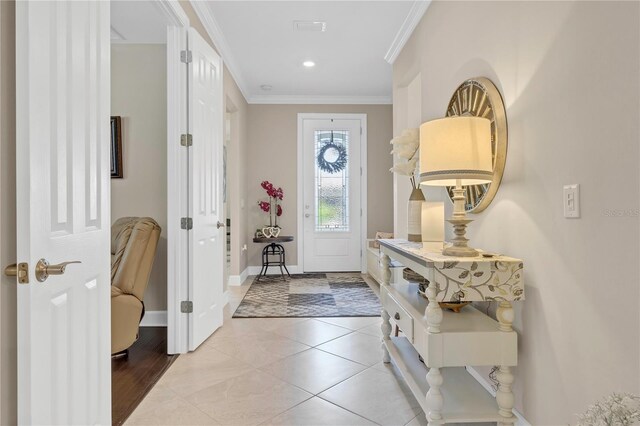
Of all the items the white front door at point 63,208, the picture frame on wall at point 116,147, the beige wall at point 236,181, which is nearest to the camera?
the white front door at point 63,208

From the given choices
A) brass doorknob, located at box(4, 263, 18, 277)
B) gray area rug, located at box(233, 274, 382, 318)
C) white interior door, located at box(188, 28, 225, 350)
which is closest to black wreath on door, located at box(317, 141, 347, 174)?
gray area rug, located at box(233, 274, 382, 318)

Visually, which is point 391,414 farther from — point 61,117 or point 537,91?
point 61,117

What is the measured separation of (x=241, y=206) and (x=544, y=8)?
4494 millimetres

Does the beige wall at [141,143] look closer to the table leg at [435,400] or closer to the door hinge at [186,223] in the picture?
the door hinge at [186,223]

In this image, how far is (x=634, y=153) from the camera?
3.77 ft

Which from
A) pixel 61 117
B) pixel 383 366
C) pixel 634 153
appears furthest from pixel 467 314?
pixel 61 117

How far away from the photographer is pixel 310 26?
359 centimetres

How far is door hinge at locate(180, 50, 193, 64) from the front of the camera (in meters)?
2.81

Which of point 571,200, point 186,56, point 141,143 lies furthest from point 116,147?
point 571,200

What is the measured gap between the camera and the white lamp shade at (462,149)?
5.57 feet

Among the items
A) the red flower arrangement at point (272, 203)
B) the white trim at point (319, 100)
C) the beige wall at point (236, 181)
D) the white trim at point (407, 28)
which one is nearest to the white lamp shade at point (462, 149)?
the white trim at point (407, 28)

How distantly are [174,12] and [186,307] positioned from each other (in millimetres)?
2046

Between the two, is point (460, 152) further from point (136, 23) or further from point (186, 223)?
point (136, 23)

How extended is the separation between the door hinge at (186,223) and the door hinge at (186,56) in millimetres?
1143
